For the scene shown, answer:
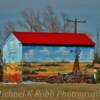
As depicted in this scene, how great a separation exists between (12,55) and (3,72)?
358 cm

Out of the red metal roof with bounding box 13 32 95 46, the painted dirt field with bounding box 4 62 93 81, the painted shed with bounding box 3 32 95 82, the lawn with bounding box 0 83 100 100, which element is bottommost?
the lawn with bounding box 0 83 100 100

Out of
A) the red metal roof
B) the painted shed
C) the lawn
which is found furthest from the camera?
the red metal roof

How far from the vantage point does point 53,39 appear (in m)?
56.6

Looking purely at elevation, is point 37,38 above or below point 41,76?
above

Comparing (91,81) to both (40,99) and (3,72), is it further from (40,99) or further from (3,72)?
(40,99)

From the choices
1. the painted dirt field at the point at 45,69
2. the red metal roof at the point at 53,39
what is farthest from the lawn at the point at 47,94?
the red metal roof at the point at 53,39

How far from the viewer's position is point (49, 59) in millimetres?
54625

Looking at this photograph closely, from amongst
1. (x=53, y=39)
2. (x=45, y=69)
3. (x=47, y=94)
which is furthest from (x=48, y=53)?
(x=47, y=94)

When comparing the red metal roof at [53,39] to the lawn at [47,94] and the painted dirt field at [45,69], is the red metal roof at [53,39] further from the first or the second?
the lawn at [47,94]

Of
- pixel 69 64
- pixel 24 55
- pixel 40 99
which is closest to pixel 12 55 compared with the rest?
pixel 24 55

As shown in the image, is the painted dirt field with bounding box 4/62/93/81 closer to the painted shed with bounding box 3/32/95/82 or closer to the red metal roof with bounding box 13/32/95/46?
the painted shed with bounding box 3/32/95/82

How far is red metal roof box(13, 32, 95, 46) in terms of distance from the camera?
182 ft

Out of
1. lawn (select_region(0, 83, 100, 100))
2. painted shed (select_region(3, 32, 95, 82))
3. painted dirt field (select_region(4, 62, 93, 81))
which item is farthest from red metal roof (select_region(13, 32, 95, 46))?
lawn (select_region(0, 83, 100, 100))

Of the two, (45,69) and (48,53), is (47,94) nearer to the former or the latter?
(48,53)
